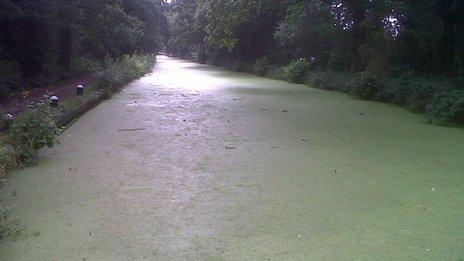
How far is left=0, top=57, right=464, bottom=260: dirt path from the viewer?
2781mm

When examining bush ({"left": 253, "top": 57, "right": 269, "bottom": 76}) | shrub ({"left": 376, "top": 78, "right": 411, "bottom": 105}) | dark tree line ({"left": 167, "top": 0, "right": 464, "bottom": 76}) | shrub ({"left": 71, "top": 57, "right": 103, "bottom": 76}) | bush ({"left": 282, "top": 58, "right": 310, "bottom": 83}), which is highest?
dark tree line ({"left": 167, "top": 0, "right": 464, "bottom": 76})

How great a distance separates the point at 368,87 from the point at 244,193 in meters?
7.83

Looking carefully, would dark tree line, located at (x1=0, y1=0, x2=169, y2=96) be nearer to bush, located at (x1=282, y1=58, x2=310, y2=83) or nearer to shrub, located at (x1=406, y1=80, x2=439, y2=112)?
bush, located at (x1=282, y1=58, x2=310, y2=83)

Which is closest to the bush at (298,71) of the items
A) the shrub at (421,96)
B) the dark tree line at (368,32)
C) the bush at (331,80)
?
the dark tree line at (368,32)

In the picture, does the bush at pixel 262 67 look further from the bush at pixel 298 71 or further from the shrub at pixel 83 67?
the shrub at pixel 83 67

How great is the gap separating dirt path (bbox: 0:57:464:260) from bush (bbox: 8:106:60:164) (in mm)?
183

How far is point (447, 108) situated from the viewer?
7438 mm

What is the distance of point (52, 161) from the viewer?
15.9ft

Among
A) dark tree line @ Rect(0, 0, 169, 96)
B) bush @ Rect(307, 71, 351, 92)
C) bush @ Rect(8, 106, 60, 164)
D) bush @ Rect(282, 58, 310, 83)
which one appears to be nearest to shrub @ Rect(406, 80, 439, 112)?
bush @ Rect(307, 71, 351, 92)

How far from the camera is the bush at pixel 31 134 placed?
4789 millimetres

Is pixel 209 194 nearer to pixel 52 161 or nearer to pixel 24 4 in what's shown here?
pixel 52 161

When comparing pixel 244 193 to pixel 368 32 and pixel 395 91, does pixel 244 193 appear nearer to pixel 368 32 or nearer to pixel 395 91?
pixel 395 91

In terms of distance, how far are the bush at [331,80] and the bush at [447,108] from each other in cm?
472

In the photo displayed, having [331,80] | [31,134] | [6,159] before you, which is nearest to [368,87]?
[331,80]
